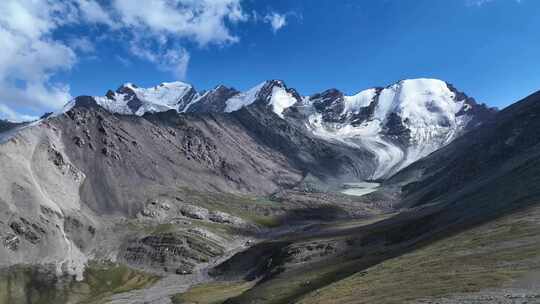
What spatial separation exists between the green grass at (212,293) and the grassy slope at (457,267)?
208 feet

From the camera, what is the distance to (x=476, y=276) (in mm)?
55562

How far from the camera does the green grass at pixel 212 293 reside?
13988 cm

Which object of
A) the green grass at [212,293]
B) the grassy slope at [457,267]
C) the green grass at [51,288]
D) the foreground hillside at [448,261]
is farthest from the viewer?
the green grass at [51,288]

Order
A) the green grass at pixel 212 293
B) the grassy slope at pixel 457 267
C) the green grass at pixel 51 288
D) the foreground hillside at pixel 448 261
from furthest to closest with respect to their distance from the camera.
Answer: the green grass at pixel 51 288
the green grass at pixel 212 293
the grassy slope at pixel 457 267
the foreground hillside at pixel 448 261

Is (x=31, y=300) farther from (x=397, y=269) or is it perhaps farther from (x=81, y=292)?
(x=397, y=269)

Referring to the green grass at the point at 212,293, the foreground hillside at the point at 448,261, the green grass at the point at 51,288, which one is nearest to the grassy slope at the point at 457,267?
the foreground hillside at the point at 448,261

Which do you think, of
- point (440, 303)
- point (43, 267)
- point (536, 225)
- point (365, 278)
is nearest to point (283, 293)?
point (365, 278)

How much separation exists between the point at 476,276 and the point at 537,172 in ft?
303

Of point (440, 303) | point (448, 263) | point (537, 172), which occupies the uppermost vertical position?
point (537, 172)

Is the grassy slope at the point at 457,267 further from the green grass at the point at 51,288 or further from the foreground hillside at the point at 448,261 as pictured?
the green grass at the point at 51,288

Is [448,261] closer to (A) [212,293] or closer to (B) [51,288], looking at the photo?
(A) [212,293]

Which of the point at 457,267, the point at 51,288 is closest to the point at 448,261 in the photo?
the point at 457,267

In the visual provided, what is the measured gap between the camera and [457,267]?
2594 inches

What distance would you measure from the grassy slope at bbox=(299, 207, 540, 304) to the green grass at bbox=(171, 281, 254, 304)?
63493 mm
